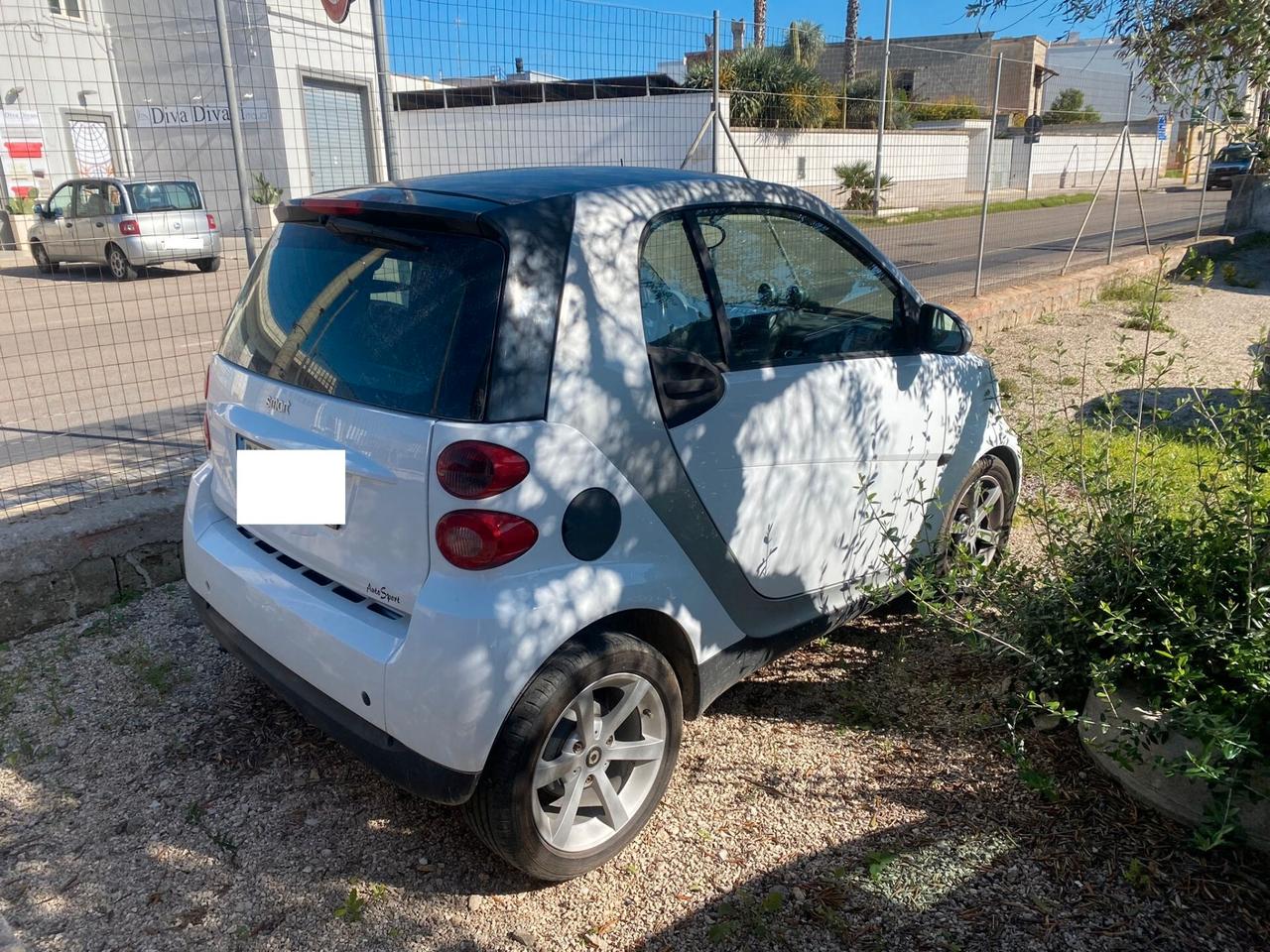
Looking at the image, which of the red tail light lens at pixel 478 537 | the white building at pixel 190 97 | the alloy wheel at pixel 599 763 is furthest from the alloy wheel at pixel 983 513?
the white building at pixel 190 97

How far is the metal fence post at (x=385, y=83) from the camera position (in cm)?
558

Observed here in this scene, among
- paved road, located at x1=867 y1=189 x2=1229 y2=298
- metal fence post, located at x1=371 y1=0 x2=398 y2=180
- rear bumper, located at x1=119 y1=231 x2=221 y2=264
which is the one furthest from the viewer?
paved road, located at x1=867 y1=189 x2=1229 y2=298

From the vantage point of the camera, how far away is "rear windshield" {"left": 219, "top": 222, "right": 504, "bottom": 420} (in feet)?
7.83

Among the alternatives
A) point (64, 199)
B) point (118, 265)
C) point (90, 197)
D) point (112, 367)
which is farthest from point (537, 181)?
point (64, 199)

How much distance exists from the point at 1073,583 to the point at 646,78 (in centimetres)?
568

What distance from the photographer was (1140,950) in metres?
2.38

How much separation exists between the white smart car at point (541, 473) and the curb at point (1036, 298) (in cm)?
502

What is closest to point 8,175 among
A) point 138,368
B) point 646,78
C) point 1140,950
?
point 138,368

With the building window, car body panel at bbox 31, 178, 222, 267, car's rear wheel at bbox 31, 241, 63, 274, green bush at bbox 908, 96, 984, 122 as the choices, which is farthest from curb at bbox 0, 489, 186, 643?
green bush at bbox 908, 96, 984, 122

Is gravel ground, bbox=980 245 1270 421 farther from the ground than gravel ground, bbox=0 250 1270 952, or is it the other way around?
gravel ground, bbox=980 245 1270 421

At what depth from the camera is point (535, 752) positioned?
2389 mm

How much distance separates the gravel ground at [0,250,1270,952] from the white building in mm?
4338

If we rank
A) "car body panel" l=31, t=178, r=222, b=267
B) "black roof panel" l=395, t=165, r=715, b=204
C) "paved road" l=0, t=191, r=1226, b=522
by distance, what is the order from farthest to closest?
"car body panel" l=31, t=178, r=222, b=267
"paved road" l=0, t=191, r=1226, b=522
"black roof panel" l=395, t=165, r=715, b=204

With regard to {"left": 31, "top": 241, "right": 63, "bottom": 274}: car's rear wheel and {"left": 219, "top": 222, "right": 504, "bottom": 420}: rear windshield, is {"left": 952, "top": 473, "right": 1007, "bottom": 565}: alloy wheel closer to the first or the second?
{"left": 219, "top": 222, "right": 504, "bottom": 420}: rear windshield
